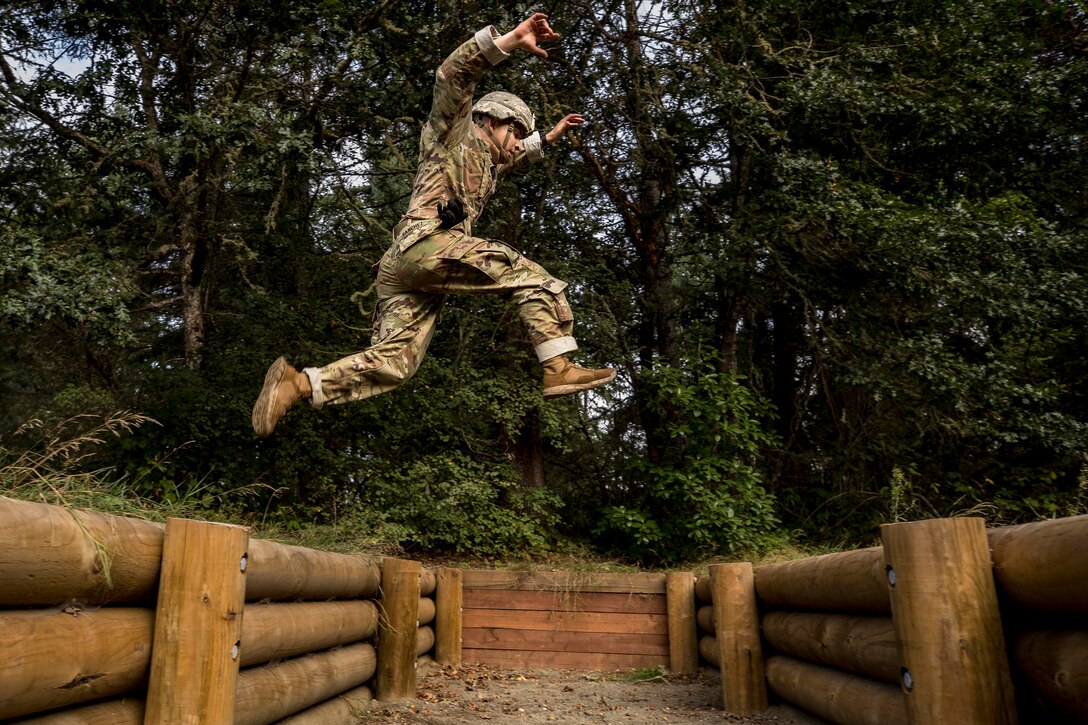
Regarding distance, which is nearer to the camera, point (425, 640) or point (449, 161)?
point (449, 161)

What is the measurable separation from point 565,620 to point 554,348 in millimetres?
3647

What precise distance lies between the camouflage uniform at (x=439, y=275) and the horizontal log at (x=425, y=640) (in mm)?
2858

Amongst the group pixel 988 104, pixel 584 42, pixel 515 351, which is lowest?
pixel 515 351

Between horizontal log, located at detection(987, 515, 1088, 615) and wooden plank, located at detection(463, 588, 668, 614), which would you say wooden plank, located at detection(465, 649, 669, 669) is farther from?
horizontal log, located at detection(987, 515, 1088, 615)

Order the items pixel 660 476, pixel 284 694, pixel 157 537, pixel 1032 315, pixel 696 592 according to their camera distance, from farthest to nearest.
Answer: pixel 660 476
pixel 1032 315
pixel 696 592
pixel 284 694
pixel 157 537

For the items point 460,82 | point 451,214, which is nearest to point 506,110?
point 460,82

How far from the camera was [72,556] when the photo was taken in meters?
2.29

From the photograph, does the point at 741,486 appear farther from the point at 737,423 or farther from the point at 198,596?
the point at 198,596

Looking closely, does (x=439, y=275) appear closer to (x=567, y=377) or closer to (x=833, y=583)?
(x=567, y=377)

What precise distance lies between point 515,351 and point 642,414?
207cm

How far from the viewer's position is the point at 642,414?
11.1 metres

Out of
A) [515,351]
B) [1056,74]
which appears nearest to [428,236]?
[515,351]

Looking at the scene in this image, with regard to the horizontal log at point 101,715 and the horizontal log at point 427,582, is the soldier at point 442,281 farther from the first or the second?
the horizontal log at point 427,582

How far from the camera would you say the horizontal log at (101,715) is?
2.29 metres
